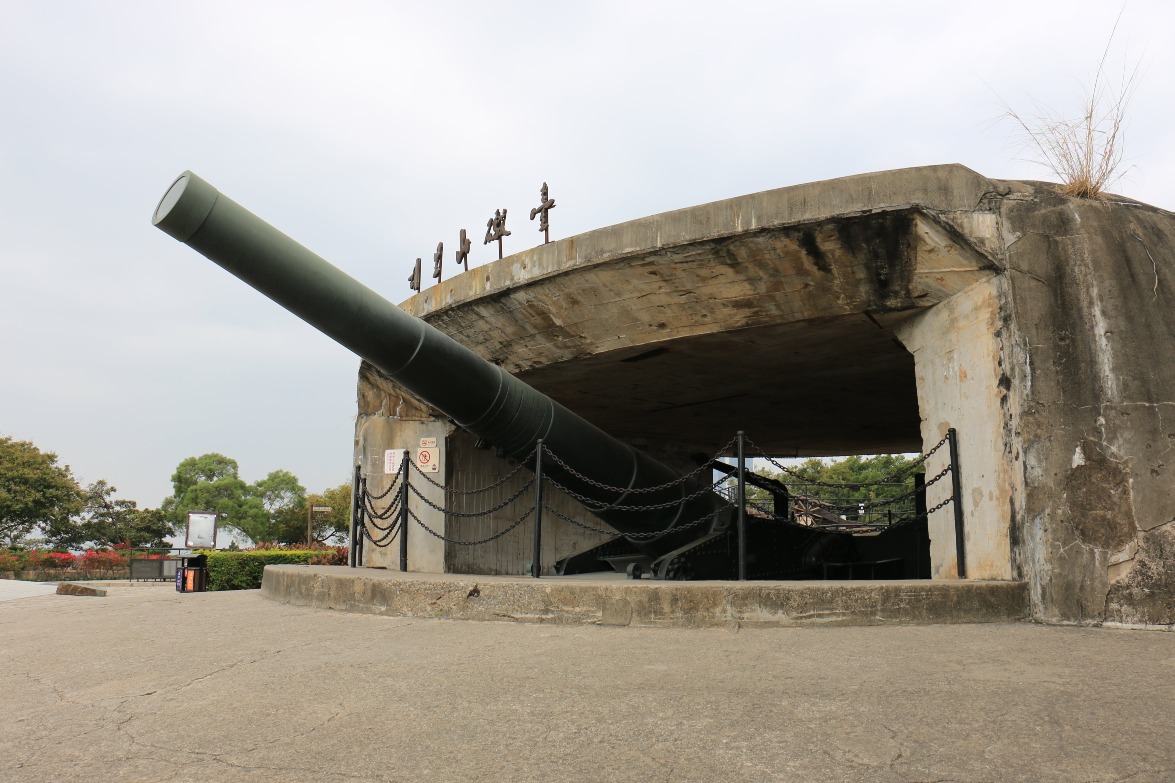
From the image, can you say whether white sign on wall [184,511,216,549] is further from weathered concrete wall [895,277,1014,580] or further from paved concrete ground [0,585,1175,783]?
weathered concrete wall [895,277,1014,580]

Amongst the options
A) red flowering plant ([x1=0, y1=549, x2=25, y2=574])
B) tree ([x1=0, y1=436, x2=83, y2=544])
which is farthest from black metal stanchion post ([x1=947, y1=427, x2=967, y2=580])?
tree ([x1=0, y1=436, x2=83, y2=544])

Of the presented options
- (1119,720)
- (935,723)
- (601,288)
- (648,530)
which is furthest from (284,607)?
(1119,720)

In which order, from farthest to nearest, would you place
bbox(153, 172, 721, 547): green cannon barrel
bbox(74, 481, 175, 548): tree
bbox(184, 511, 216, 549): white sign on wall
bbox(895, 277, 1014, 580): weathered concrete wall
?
bbox(74, 481, 175, 548): tree
bbox(184, 511, 216, 549): white sign on wall
bbox(895, 277, 1014, 580): weathered concrete wall
bbox(153, 172, 721, 547): green cannon barrel

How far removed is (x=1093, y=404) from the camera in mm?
5621

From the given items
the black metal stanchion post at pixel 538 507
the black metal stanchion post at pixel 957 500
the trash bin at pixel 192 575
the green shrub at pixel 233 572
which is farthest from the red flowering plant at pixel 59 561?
the black metal stanchion post at pixel 957 500

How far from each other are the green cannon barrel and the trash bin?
21.1 feet

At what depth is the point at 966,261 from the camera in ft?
Answer: 20.7

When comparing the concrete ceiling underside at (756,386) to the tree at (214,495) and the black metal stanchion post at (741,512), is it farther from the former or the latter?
the tree at (214,495)

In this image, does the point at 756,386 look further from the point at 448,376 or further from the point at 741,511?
the point at 448,376

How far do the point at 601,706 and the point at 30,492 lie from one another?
42657mm

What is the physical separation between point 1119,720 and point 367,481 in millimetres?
9251

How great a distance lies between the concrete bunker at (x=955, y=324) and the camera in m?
5.52

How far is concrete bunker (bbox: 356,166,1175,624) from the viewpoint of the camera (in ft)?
18.1

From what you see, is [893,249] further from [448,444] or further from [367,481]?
[367,481]
